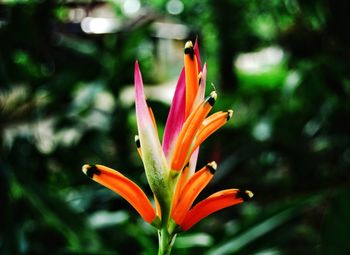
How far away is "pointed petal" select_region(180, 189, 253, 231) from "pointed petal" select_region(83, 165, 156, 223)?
18mm

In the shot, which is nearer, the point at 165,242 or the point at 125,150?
the point at 165,242

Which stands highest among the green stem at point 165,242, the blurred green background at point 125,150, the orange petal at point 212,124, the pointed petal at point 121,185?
the blurred green background at point 125,150

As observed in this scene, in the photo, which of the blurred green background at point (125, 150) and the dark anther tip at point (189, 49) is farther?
the blurred green background at point (125, 150)

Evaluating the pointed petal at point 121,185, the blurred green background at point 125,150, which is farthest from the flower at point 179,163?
the blurred green background at point 125,150

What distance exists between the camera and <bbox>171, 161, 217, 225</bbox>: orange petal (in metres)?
0.19

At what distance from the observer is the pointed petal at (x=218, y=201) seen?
0.18 m

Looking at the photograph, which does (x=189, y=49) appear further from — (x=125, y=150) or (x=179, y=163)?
(x=125, y=150)

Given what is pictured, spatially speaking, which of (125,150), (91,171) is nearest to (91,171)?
(91,171)

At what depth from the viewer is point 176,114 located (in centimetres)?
19

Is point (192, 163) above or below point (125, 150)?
below

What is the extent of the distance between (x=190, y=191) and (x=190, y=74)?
0.17ft

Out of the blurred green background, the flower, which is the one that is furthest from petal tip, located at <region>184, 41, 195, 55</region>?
the blurred green background

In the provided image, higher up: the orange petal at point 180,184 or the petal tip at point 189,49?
the petal tip at point 189,49

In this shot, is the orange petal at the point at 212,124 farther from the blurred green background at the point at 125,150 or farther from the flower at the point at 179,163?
the blurred green background at the point at 125,150
